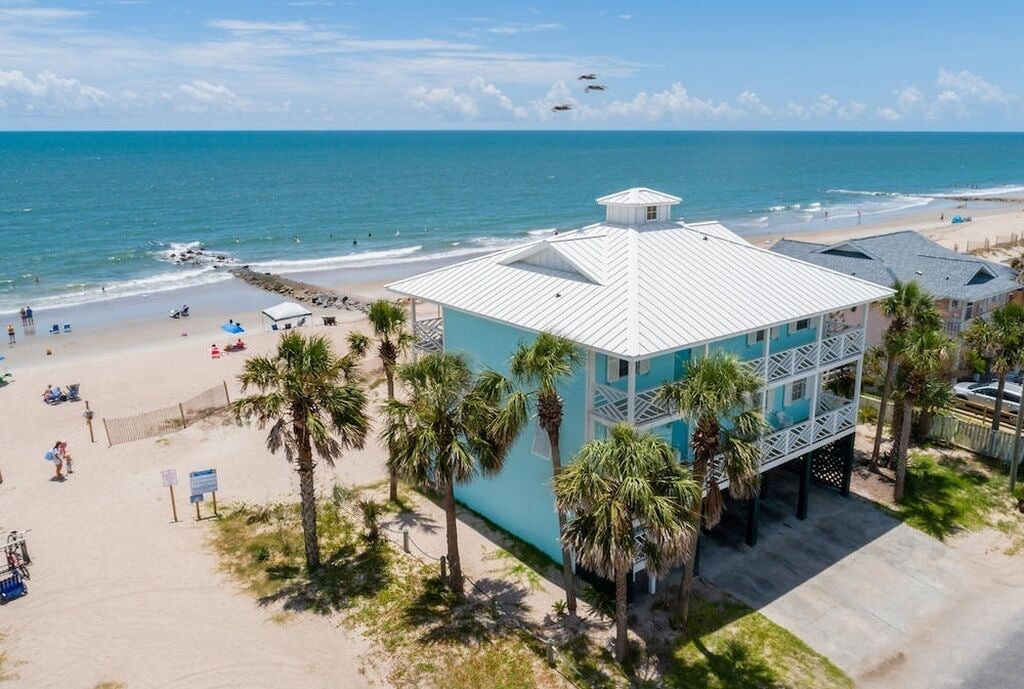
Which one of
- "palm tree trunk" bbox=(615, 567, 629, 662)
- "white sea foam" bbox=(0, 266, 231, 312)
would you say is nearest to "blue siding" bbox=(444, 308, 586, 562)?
"palm tree trunk" bbox=(615, 567, 629, 662)

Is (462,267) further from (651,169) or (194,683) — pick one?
(651,169)

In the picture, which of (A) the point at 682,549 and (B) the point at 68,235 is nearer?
(A) the point at 682,549

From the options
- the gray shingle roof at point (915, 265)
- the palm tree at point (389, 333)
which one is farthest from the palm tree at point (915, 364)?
the palm tree at point (389, 333)

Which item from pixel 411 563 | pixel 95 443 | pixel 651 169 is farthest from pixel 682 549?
pixel 651 169

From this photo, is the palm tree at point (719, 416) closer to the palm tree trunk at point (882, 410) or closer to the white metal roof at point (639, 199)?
the white metal roof at point (639, 199)

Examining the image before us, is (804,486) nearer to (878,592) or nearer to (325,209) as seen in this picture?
(878,592)
